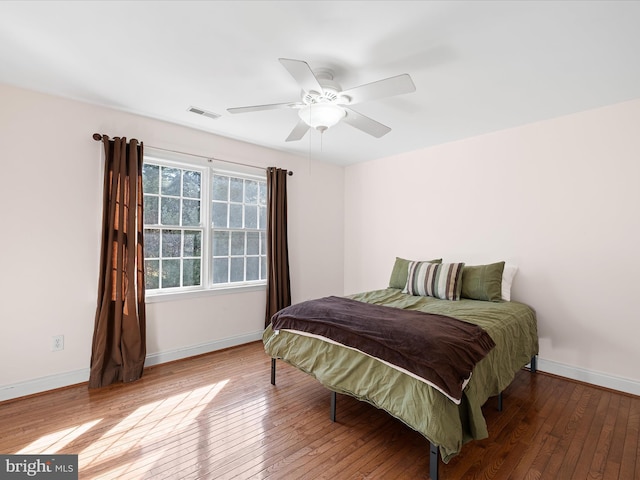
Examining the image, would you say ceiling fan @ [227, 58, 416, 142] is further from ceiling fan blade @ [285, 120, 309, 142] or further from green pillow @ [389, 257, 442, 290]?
green pillow @ [389, 257, 442, 290]

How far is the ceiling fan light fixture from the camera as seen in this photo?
2.26 meters

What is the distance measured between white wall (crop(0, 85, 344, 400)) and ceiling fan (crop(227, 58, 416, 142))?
1589 mm

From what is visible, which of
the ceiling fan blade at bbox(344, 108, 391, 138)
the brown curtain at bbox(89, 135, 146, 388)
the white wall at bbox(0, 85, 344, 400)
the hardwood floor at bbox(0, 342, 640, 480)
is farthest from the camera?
the brown curtain at bbox(89, 135, 146, 388)

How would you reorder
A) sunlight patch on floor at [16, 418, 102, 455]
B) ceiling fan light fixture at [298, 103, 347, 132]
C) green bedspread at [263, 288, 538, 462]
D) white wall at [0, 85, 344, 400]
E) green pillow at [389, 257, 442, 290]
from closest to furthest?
green bedspread at [263, 288, 538, 462]
sunlight patch on floor at [16, 418, 102, 455]
ceiling fan light fixture at [298, 103, 347, 132]
white wall at [0, 85, 344, 400]
green pillow at [389, 257, 442, 290]

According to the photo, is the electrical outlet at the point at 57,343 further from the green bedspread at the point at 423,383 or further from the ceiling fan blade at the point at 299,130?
the ceiling fan blade at the point at 299,130

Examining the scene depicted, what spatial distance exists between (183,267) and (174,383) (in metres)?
1.20

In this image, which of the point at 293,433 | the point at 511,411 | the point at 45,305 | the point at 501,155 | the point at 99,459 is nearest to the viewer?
the point at 99,459

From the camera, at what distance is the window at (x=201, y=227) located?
10.9 ft

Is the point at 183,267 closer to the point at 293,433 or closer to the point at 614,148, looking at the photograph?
the point at 293,433

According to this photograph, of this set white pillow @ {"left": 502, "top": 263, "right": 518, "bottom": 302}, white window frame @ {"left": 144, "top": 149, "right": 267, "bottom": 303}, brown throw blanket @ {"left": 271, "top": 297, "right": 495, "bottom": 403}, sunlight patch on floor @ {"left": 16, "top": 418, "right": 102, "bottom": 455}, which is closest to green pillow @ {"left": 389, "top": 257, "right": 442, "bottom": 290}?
white pillow @ {"left": 502, "top": 263, "right": 518, "bottom": 302}

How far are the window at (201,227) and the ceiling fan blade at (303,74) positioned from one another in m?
2.06

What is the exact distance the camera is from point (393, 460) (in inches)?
73.6

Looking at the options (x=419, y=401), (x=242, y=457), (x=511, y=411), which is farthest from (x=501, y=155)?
(x=242, y=457)

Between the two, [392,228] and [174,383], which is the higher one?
[392,228]
